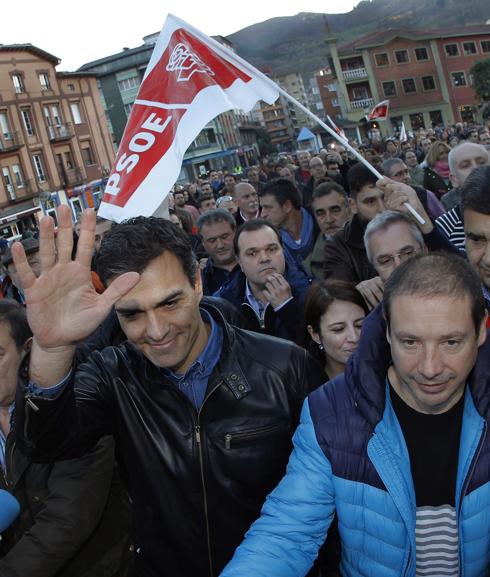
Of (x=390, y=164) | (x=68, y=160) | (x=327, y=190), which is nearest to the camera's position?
(x=327, y=190)

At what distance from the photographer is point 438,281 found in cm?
186

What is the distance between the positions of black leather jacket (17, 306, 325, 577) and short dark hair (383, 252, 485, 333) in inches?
22.0

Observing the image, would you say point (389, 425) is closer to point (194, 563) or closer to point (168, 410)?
point (168, 410)

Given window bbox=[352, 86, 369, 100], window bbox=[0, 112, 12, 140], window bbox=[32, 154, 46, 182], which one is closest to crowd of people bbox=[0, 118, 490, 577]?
window bbox=[0, 112, 12, 140]

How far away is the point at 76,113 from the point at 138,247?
49.9 meters

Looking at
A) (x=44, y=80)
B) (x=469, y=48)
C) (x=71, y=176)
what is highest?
Result: (x=44, y=80)

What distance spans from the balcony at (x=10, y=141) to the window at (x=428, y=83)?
120ft

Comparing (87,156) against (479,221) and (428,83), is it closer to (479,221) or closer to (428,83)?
(428,83)

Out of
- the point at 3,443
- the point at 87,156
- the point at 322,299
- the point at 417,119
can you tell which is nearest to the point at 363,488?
the point at 322,299

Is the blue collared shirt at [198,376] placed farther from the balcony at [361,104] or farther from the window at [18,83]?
the balcony at [361,104]

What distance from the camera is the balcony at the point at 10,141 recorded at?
4109cm

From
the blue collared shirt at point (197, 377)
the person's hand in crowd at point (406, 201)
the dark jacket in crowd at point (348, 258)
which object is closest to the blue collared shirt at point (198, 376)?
the blue collared shirt at point (197, 377)

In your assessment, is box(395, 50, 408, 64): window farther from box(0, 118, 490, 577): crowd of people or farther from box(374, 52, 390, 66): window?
box(0, 118, 490, 577): crowd of people

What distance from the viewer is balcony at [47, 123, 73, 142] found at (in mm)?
45094
